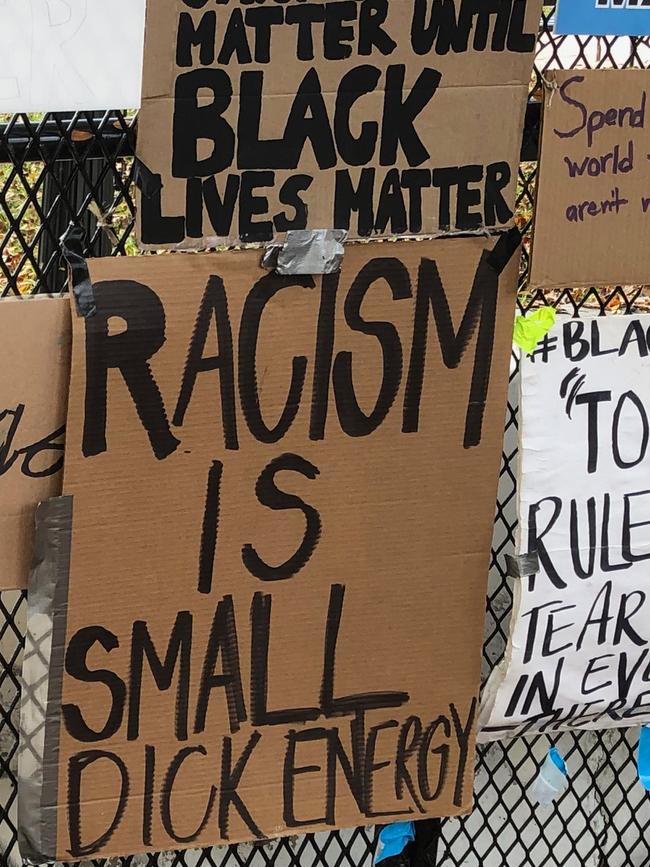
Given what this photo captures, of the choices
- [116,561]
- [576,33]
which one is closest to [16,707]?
[116,561]

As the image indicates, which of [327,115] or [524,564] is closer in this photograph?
[327,115]

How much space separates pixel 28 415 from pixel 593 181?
932 mm

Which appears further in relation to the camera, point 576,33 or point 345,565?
point 345,565

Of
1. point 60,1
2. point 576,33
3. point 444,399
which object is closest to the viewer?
point 60,1

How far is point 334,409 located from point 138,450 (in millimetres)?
308

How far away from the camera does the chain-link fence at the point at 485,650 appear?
173cm

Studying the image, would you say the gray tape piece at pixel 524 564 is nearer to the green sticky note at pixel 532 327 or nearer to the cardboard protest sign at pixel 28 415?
the green sticky note at pixel 532 327

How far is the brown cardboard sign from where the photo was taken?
160 centimetres

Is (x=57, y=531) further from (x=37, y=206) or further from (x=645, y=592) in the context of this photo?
(x=645, y=592)

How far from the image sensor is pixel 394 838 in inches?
84.7

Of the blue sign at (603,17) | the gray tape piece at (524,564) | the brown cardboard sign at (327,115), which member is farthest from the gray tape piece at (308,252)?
the gray tape piece at (524,564)

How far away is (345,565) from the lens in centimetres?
186

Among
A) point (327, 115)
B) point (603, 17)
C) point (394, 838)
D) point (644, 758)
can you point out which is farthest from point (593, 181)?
point (394, 838)

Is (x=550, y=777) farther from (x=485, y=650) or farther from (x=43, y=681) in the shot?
(x=43, y=681)
